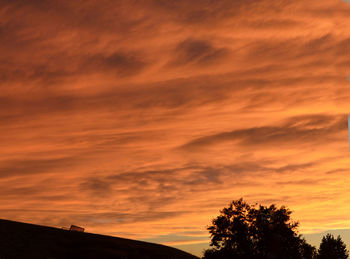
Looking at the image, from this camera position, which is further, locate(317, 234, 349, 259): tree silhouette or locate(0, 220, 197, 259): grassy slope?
locate(317, 234, 349, 259): tree silhouette

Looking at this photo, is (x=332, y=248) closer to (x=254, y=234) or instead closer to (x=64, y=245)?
(x=254, y=234)

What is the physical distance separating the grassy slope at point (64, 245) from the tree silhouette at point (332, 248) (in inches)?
1490

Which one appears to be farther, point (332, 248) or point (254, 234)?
point (332, 248)

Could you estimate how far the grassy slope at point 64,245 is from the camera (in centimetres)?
11288

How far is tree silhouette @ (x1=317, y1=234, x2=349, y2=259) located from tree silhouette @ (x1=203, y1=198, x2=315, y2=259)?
35.2 meters

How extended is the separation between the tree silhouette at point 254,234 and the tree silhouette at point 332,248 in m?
35.2

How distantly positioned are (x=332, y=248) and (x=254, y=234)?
47.0m

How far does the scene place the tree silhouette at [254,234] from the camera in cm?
9762

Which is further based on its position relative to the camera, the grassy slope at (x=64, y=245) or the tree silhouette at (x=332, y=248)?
the tree silhouette at (x=332, y=248)

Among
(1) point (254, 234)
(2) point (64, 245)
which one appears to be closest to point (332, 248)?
(1) point (254, 234)

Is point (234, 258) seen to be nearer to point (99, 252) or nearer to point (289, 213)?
point (289, 213)

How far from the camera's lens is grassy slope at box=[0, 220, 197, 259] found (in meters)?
113

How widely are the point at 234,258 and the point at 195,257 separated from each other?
5466 cm

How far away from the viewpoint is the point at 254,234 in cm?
9931
